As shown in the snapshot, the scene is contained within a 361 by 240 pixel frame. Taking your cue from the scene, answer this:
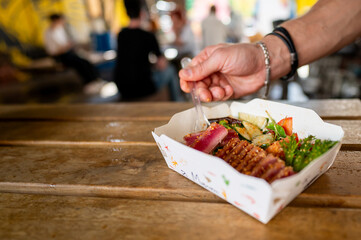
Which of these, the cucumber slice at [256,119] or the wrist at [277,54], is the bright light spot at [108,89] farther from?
the cucumber slice at [256,119]

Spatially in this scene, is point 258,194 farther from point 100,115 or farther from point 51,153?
point 100,115

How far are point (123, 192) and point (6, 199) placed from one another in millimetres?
343

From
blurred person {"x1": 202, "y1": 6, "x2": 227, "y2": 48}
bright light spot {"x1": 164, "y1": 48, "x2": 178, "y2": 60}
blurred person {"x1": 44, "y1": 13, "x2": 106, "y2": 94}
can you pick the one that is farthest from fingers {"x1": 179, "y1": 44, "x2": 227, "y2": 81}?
blurred person {"x1": 44, "y1": 13, "x2": 106, "y2": 94}

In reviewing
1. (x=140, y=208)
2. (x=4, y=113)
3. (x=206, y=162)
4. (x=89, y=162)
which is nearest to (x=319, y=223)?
(x=206, y=162)

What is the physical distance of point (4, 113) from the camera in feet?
5.27

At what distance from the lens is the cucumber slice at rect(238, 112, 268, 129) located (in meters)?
0.90

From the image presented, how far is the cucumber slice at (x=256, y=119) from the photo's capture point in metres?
0.90

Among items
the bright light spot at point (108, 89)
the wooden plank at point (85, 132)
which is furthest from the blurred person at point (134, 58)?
the wooden plank at point (85, 132)

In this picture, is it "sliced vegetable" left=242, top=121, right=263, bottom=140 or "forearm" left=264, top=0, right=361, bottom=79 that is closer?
"sliced vegetable" left=242, top=121, right=263, bottom=140

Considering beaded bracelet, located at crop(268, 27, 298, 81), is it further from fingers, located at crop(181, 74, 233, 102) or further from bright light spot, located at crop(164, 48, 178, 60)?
bright light spot, located at crop(164, 48, 178, 60)

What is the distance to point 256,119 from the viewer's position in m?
0.92

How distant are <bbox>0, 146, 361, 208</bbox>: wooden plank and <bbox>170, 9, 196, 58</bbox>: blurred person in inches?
165

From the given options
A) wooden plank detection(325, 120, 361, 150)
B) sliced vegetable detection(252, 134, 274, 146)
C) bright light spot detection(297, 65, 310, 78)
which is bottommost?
bright light spot detection(297, 65, 310, 78)

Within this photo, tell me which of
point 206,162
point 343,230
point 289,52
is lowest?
point 343,230
